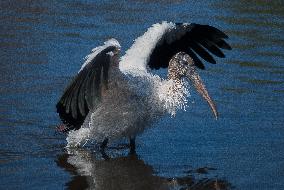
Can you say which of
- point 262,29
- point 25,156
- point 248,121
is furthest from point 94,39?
point 25,156

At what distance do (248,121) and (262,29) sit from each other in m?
3.93

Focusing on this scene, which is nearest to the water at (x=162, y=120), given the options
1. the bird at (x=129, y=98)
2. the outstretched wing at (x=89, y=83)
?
the bird at (x=129, y=98)

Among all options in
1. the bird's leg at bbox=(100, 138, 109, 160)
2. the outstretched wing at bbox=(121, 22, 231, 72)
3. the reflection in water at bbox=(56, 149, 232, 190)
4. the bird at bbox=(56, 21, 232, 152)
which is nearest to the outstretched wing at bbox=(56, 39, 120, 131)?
the bird at bbox=(56, 21, 232, 152)

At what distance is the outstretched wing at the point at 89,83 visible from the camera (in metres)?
8.20

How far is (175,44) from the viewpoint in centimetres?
977

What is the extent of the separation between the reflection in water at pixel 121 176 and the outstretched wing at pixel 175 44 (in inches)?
42.8

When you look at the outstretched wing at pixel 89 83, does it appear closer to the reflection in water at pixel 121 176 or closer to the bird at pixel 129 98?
the bird at pixel 129 98

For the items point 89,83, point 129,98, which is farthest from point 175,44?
point 89,83

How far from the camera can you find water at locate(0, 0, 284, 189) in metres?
8.45

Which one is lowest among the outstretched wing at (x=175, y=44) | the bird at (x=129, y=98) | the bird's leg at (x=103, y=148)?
the bird's leg at (x=103, y=148)

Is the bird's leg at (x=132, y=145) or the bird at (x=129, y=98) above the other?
the bird at (x=129, y=98)

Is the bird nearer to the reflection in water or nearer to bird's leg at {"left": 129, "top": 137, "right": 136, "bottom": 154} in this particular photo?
bird's leg at {"left": 129, "top": 137, "right": 136, "bottom": 154}

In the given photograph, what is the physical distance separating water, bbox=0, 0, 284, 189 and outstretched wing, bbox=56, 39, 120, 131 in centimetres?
61

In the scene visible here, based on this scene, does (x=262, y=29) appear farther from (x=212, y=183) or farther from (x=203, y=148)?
(x=212, y=183)
